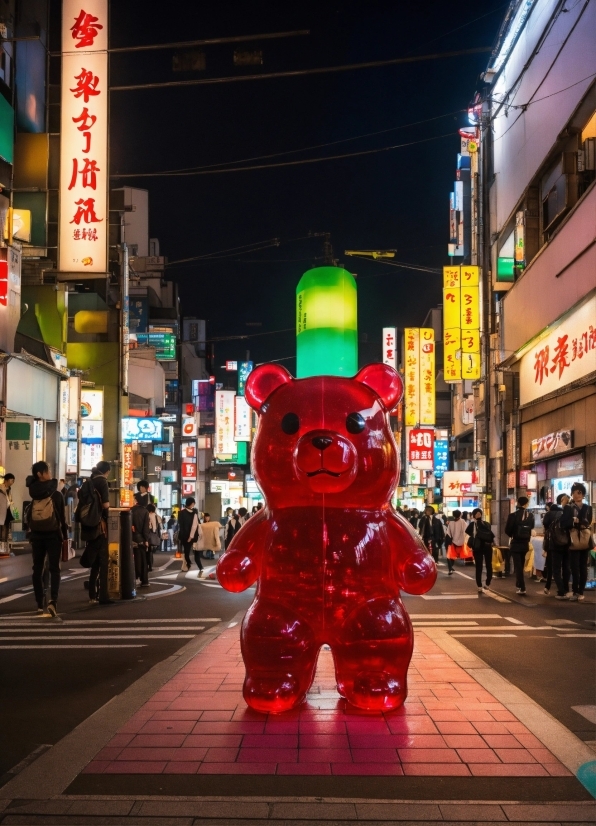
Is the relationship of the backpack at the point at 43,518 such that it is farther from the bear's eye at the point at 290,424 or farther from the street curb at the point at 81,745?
the bear's eye at the point at 290,424

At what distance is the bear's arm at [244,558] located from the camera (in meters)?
6.18

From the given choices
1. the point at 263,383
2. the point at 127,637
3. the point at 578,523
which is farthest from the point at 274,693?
the point at 578,523

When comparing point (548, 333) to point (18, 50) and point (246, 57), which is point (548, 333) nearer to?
point (246, 57)

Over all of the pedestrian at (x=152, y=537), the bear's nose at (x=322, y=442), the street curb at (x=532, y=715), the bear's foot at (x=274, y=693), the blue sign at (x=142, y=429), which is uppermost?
the blue sign at (x=142, y=429)

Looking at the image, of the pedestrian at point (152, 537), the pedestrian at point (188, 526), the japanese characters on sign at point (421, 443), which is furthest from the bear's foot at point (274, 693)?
the japanese characters on sign at point (421, 443)

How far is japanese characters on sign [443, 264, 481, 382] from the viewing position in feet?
94.4

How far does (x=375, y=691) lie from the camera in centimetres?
580

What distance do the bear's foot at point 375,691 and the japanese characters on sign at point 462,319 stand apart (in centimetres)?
2368

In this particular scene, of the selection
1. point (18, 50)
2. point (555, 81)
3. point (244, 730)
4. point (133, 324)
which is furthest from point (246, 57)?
point (133, 324)

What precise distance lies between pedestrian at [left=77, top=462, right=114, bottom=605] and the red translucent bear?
6511 millimetres

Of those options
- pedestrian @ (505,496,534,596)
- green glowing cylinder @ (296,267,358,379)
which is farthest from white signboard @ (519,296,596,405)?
green glowing cylinder @ (296,267,358,379)

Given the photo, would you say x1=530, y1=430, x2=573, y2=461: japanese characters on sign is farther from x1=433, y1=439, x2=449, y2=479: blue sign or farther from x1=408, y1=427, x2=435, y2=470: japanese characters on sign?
x1=433, y1=439, x2=449, y2=479: blue sign

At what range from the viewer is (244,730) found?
5.41 metres

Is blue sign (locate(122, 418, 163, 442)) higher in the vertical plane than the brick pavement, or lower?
higher
